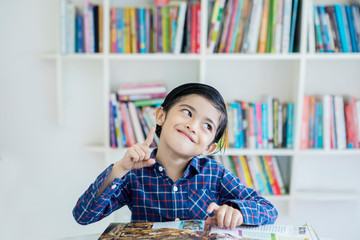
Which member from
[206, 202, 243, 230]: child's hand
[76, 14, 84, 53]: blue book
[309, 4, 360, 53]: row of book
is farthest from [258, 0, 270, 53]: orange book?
[206, 202, 243, 230]: child's hand

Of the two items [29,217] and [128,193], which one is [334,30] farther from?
[29,217]

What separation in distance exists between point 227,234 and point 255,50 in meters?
1.38

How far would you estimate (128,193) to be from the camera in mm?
1144

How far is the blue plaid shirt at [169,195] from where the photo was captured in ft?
3.53

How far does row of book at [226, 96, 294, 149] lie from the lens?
6.82 feet

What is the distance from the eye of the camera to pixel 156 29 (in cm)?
201

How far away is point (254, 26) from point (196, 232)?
1.41 m

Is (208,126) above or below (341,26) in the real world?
below

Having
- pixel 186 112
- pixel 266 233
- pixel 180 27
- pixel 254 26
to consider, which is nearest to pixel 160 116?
pixel 186 112

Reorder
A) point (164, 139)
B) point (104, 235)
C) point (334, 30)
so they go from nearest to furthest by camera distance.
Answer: point (104, 235) < point (164, 139) < point (334, 30)

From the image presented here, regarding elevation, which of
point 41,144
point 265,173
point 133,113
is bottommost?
point 265,173

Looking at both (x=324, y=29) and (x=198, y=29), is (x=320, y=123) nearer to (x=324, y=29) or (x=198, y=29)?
(x=324, y=29)

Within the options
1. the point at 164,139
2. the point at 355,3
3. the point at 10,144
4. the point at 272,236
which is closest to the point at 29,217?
the point at 10,144

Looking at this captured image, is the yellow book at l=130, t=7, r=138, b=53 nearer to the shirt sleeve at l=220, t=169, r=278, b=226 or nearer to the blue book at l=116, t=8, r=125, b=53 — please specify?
the blue book at l=116, t=8, r=125, b=53
